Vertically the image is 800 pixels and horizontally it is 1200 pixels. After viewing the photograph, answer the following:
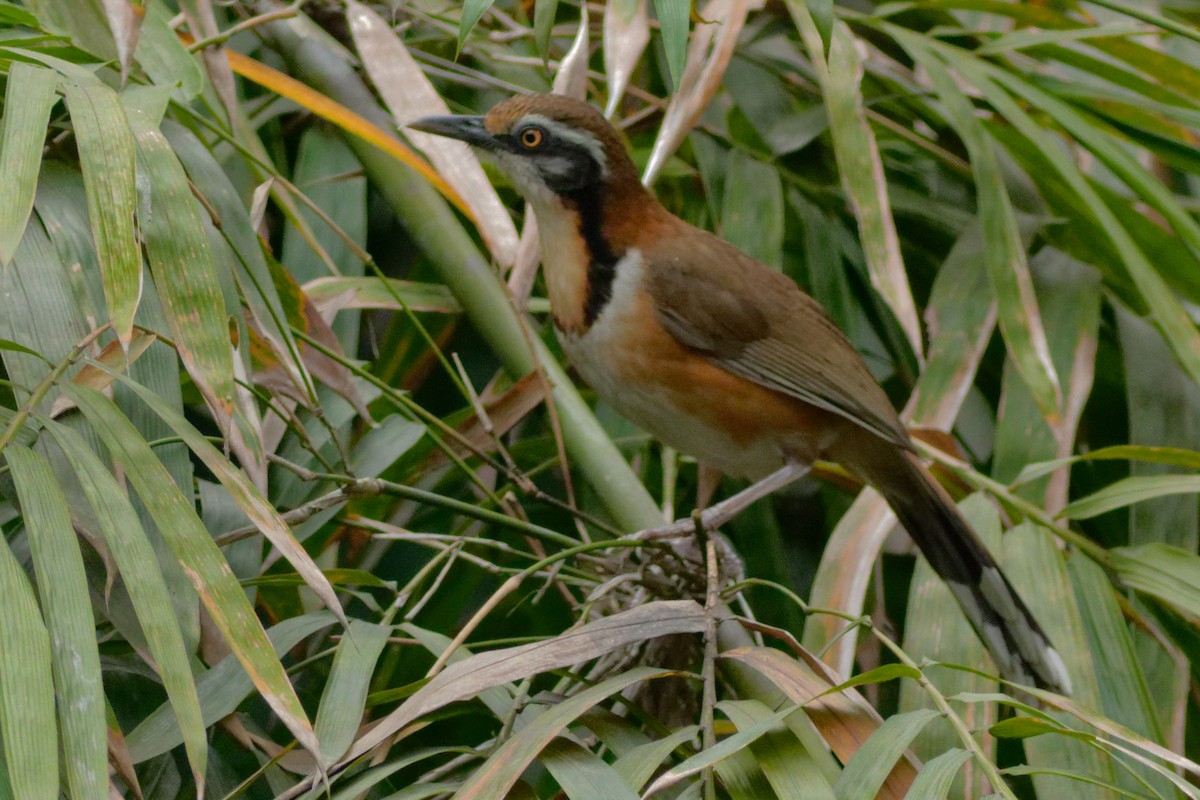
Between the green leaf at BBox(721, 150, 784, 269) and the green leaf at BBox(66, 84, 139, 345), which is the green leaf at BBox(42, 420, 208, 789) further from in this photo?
the green leaf at BBox(721, 150, 784, 269)

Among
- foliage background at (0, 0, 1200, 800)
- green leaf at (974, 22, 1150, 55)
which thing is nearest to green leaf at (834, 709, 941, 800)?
foliage background at (0, 0, 1200, 800)

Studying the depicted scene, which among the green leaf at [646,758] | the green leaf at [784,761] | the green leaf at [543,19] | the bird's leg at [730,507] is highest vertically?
the green leaf at [543,19]

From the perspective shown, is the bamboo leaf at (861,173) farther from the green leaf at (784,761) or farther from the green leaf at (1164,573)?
the green leaf at (784,761)

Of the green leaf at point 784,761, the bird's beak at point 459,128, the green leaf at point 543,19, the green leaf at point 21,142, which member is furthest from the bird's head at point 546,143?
the green leaf at point 784,761

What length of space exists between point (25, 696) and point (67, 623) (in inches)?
4.8

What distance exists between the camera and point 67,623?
1.44m

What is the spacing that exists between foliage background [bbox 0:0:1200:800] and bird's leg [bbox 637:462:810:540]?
0.28 ft

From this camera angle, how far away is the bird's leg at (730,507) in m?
2.40

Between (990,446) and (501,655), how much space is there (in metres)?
2.42

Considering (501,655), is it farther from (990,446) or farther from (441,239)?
(990,446)

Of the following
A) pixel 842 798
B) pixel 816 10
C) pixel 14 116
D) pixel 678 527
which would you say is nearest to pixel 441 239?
pixel 678 527

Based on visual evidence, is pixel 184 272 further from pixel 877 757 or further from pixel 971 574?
pixel 971 574

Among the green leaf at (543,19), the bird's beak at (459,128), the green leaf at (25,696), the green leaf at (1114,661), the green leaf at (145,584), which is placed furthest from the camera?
the bird's beak at (459,128)

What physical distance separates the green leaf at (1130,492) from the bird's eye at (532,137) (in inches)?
54.3
